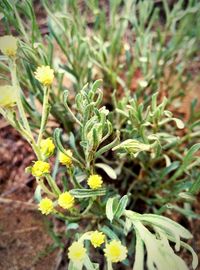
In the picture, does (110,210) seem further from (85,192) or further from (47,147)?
(47,147)

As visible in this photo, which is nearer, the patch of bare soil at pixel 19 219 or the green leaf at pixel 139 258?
the green leaf at pixel 139 258

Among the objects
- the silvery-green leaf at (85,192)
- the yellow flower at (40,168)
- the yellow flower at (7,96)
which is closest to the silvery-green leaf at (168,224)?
the silvery-green leaf at (85,192)

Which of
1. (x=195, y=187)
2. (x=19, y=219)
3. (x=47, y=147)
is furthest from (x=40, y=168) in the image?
(x=19, y=219)

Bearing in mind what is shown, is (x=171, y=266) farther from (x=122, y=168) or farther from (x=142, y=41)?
(x=142, y=41)

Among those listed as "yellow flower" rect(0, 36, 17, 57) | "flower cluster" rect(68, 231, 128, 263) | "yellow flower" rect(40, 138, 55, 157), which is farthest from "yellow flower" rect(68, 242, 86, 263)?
"yellow flower" rect(0, 36, 17, 57)

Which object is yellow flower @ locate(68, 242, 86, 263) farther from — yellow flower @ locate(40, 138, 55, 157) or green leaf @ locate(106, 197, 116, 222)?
yellow flower @ locate(40, 138, 55, 157)

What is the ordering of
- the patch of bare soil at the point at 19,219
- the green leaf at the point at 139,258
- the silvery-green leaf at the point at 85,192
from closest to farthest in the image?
the green leaf at the point at 139,258 < the silvery-green leaf at the point at 85,192 < the patch of bare soil at the point at 19,219

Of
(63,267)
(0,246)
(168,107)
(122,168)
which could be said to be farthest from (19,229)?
(168,107)

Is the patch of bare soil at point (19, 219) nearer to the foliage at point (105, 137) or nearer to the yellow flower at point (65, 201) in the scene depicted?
the foliage at point (105, 137)
